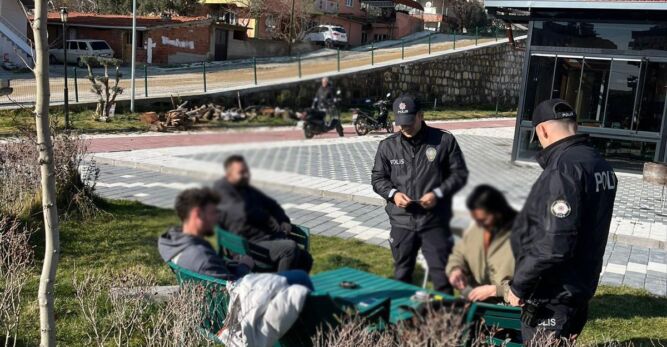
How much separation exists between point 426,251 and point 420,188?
0.21 metres

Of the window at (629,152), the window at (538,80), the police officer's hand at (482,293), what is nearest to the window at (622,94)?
the window at (629,152)

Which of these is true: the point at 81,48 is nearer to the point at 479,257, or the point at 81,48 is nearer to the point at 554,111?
the point at 554,111

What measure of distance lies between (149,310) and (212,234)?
9.81 ft

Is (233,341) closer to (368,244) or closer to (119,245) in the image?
(368,244)

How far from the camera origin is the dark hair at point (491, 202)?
1473 millimetres

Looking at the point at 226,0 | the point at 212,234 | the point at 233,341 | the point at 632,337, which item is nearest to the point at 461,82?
the point at 226,0

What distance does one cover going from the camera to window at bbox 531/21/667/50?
46.4 feet

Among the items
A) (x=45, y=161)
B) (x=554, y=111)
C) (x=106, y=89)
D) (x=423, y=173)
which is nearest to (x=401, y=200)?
(x=423, y=173)

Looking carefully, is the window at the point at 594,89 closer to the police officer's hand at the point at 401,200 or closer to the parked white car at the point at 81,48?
the police officer's hand at the point at 401,200

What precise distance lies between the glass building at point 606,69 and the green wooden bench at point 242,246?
13128mm

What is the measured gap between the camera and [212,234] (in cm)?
133


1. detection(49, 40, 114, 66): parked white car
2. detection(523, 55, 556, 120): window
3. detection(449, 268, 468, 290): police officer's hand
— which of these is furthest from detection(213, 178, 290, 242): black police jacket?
detection(49, 40, 114, 66): parked white car

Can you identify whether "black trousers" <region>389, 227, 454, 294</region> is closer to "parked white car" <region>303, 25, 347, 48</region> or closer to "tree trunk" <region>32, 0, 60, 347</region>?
"parked white car" <region>303, 25, 347, 48</region>

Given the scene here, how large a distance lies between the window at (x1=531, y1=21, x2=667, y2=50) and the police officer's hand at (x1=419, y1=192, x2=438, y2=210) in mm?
14116
